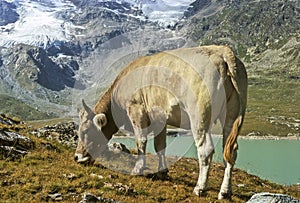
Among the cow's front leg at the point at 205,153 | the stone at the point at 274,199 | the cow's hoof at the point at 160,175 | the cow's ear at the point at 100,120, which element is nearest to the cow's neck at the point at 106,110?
the cow's ear at the point at 100,120

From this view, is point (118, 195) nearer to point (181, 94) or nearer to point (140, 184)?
point (140, 184)

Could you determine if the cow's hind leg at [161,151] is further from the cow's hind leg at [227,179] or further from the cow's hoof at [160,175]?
the cow's hind leg at [227,179]

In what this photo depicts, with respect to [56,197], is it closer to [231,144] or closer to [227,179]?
[227,179]

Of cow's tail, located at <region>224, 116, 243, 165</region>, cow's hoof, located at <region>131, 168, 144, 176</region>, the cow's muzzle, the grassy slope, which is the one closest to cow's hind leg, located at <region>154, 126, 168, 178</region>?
the grassy slope

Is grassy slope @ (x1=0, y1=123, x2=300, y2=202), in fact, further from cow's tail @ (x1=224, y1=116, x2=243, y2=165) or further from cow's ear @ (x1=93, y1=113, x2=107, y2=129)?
cow's ear @ (x1=93, y1=113, x2=107, y2=129)

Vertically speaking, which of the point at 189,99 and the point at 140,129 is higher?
the point at 189,99

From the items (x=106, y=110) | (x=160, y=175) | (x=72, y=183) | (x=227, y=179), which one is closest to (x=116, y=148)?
(x=106, y=110)

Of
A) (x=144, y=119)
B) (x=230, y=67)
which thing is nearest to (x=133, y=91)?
(x=144, y=119)

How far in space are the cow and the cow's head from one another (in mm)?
45

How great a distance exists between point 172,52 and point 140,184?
4.99m

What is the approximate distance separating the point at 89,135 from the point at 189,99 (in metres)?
5.86

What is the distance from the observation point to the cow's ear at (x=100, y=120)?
54.0 ft

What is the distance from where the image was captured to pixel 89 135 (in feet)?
55.3

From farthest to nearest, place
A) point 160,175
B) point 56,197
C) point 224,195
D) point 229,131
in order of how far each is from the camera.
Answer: point 160,175 < point 229,131 < point 224,195 < point 56,197
